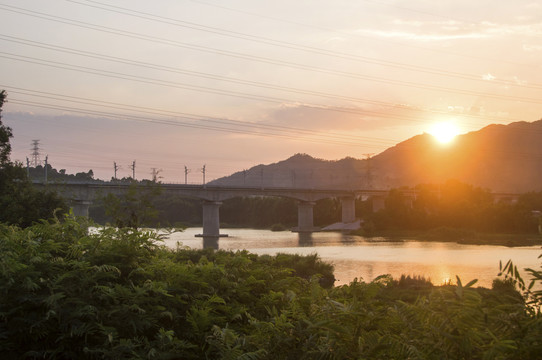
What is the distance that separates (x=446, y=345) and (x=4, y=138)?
42.3m

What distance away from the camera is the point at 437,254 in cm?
6247

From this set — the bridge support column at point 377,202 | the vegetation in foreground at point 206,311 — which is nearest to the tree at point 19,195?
the vegetation in foreground at point 206,311

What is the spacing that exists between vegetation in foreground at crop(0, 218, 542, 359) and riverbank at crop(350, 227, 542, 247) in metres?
74.5

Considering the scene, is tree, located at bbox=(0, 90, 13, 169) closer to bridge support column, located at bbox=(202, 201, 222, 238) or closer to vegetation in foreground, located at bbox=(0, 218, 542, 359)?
vegetation in foreground, located at bbox=(0, 218, 542, 359)

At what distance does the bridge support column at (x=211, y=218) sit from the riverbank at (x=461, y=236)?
27.2 metres

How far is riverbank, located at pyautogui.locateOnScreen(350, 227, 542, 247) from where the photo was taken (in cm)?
7850

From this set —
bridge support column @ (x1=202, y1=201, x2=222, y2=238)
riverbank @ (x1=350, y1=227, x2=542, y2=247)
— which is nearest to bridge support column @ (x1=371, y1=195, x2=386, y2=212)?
riverbank @ (x1=350, y1=227, x2=542, y2=247)

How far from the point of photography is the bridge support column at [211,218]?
336ft

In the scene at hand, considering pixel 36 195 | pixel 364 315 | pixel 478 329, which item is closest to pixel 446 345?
pixel 478 329

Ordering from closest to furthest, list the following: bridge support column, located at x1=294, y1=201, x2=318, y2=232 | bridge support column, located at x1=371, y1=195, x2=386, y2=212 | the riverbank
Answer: the riverbank, bridge support column, located at x1=294, y1=201, x2=318, y2=232, bridge support column, located at x1=371, y1=195, x2=386, y2=212

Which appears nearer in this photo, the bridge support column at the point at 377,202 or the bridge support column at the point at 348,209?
the bridge support column at the point at 348,209

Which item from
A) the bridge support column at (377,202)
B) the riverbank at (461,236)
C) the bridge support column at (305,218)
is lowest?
the riverbank at (461,236)

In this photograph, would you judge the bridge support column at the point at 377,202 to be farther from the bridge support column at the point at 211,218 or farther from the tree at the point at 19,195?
the tree at the point at 19,195

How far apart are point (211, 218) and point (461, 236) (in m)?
43.7
